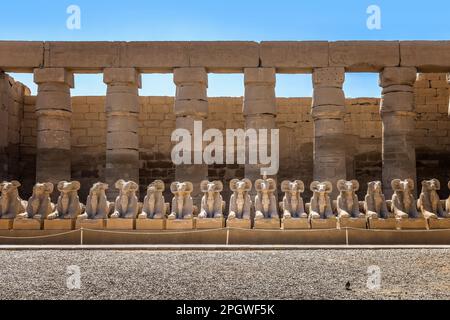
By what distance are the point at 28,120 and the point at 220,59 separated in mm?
7562

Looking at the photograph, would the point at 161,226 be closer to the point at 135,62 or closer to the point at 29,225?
the point at 29,225

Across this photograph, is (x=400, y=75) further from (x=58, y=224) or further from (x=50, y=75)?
(x=58, y=224)

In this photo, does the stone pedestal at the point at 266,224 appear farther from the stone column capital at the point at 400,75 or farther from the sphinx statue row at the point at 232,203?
the stone column capital at the point at 400,75

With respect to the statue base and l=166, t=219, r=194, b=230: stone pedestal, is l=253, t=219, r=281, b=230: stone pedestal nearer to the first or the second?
l=166, t=219, r=194, b=230: stone pedestal

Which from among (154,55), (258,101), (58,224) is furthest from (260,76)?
(58,224)

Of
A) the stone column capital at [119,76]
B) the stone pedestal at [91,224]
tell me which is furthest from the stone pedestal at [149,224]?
the stone column capital at [119,76]

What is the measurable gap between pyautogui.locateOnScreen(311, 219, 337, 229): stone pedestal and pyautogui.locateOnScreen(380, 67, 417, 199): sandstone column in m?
5.02

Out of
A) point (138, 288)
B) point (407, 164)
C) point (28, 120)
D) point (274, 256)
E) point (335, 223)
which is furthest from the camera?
point (28, 120)

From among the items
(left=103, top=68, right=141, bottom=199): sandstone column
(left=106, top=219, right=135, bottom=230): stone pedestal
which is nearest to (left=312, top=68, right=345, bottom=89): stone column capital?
(left=103, top=68, right=141, bottom=199): sandstone column

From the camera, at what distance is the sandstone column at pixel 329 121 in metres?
15.4

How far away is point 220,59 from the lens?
15570 millimetres

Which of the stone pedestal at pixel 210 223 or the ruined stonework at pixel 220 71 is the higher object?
the ruined stonework at pixel 220 71

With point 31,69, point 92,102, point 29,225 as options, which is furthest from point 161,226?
point 92,102

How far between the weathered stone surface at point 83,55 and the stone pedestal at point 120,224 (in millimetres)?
6001
